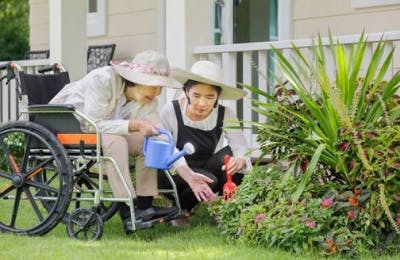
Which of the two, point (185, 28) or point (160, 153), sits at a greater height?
point (185, 28)

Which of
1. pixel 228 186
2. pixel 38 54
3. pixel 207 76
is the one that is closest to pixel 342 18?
pixel 207 76

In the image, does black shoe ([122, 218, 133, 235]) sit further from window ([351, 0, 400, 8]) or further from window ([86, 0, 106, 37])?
window ([86, 0, 106, 37])

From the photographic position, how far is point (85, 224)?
4.63m

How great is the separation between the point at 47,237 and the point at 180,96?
4.45 feet

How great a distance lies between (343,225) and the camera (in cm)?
416

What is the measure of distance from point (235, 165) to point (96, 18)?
488 cm

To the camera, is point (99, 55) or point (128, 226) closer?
point (128, 226)

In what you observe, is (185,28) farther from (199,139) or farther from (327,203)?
(327,203)

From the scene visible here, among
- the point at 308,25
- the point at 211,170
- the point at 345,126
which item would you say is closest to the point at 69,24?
the point at 308,25

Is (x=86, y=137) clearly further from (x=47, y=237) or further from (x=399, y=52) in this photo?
(x=399, y=52)

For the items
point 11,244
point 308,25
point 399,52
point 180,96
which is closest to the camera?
point 11,244

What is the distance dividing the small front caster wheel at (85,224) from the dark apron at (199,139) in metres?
0.79

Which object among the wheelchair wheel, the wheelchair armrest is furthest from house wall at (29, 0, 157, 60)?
the wheelchair armrest

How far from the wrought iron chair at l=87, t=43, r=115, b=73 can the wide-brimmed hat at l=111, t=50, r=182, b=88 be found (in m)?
3.97
